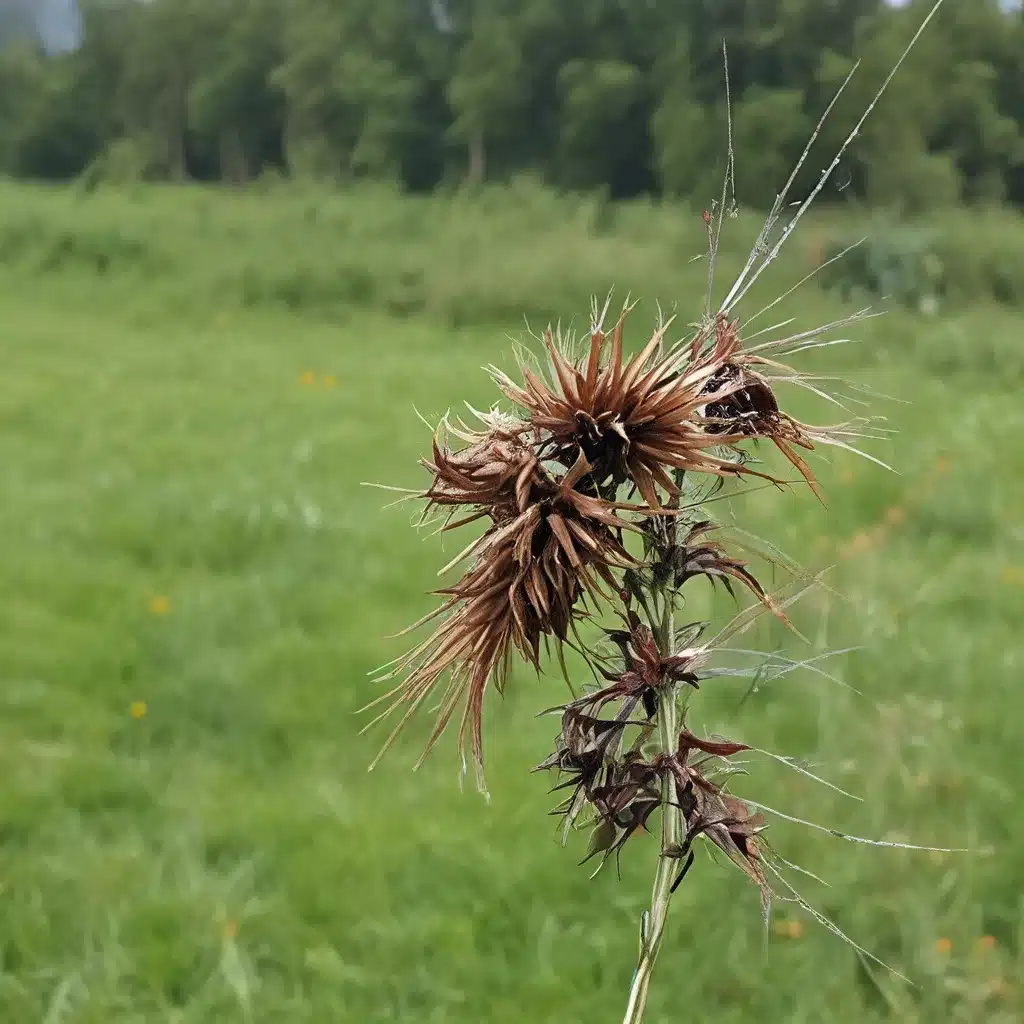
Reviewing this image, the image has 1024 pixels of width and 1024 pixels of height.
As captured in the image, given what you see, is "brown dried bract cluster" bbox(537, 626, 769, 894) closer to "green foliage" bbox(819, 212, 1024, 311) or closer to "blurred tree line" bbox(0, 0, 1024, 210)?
"blurred tree line" bbox(0, 0, 1024, 210)

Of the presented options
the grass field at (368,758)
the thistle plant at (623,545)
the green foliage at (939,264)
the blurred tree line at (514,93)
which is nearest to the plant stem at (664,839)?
the thistle plant at (623,545)

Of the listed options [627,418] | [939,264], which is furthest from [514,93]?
[627,418]

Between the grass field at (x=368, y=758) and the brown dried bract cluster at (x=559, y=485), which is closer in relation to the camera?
the brown dried bract cluster at (x=559, y=485)

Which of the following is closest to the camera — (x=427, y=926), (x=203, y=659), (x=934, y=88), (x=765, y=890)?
(x=765, y=890)

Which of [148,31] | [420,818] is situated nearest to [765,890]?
[420,818]

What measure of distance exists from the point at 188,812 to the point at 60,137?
18.0 metres

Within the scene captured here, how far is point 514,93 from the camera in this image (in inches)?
509

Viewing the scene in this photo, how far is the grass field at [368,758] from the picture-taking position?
7.37 ft

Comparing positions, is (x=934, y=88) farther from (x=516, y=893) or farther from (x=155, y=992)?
(x=155, y=992)

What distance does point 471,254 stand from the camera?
11391 millimetres

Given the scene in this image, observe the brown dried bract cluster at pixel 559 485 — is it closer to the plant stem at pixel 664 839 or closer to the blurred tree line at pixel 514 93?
the plant stem at pixel 664 839

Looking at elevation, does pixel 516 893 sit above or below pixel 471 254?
below

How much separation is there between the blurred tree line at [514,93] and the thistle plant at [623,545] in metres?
3.92

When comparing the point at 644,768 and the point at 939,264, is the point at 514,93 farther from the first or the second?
the point at 644,768
